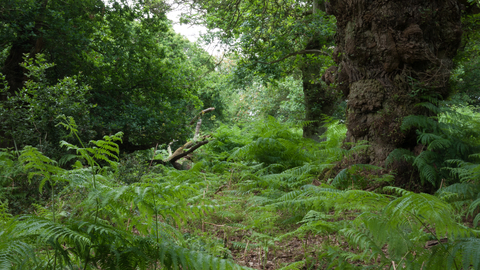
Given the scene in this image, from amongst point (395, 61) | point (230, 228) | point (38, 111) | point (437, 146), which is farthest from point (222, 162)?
point (437, 146)

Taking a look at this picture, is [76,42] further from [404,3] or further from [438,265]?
[438,265]

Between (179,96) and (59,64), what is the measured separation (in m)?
3.11

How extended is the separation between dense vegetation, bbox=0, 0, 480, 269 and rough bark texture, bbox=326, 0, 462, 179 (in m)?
0.03

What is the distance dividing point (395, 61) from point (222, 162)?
3.47 meters

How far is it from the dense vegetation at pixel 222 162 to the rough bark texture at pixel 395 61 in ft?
0.10

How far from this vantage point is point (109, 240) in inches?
74.4

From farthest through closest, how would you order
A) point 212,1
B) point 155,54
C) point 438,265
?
point 155,54 → point 212,1 → point 438,265

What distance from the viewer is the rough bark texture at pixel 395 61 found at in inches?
169

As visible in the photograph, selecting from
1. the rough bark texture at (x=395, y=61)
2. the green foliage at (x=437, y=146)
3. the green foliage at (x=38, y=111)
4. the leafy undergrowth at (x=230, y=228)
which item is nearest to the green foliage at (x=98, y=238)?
the leafy undergrowth at (x=230, y=228)

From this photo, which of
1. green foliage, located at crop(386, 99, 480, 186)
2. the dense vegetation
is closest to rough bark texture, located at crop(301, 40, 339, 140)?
the dense vegetation

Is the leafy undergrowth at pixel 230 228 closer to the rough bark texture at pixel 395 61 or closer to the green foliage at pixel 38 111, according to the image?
the rough bark texture at pixel 395 61

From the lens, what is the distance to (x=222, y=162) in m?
6.36

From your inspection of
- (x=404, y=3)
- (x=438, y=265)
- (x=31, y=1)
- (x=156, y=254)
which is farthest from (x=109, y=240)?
(x=31, y=1)

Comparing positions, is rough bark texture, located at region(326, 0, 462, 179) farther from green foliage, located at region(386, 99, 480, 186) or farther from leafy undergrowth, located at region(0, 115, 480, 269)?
leafy undergrowth, located at region(0, 115, 480, 269)
